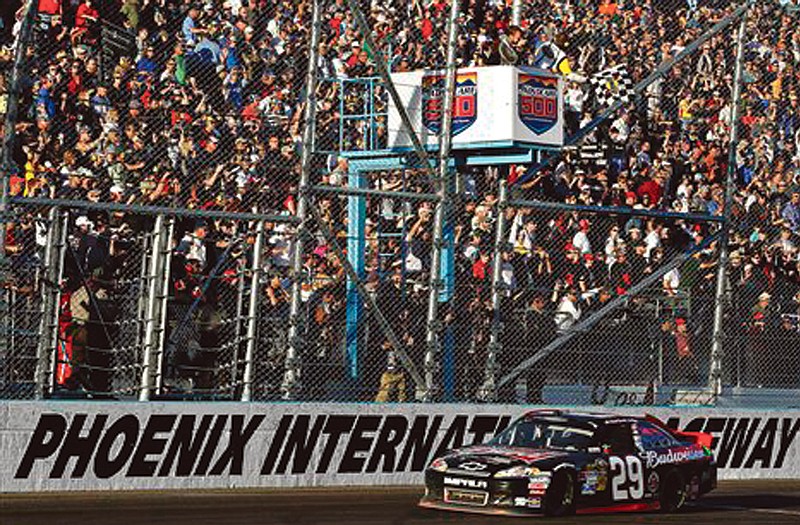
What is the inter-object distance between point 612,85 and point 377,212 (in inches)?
134

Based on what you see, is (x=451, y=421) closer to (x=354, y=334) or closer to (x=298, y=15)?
(x=354, y=334)

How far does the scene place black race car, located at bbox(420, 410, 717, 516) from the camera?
52.8ft

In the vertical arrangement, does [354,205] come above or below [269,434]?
above

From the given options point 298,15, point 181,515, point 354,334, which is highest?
point 298,15

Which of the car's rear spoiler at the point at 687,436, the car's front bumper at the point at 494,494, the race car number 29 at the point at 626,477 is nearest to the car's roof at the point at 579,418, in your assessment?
the race car number 29 at the point at 626,477

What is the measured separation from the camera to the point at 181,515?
1545 centimetres

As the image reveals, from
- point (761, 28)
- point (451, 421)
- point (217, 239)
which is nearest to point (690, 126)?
point (761, 28)

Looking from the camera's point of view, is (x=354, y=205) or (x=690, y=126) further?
(x=690, y=126)

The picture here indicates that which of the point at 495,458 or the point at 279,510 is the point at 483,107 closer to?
the point at 495,458

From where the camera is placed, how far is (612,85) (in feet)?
68.1

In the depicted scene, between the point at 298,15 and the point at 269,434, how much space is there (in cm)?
417

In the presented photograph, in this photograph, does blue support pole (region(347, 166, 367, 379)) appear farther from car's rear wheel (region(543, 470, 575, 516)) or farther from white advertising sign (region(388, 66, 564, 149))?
car's rear wheel (region(543, 470, 575, 516))

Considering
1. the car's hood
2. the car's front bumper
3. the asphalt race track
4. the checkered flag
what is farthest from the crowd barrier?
the checkered flag

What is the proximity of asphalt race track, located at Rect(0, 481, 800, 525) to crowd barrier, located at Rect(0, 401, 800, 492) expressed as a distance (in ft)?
0.57
